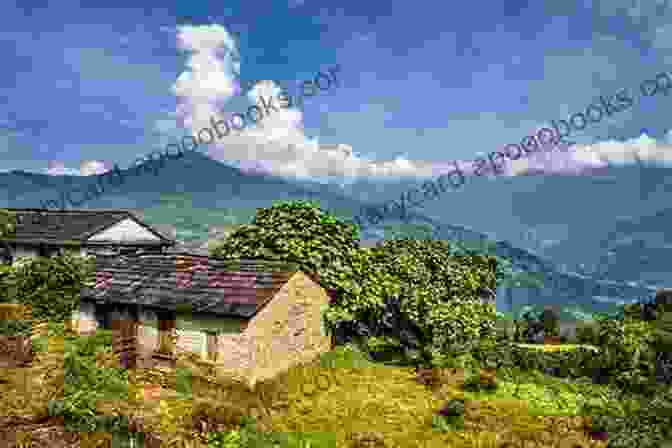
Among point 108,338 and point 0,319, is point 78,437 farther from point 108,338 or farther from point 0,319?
point 0,319

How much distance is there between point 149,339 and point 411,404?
11305 millimetres

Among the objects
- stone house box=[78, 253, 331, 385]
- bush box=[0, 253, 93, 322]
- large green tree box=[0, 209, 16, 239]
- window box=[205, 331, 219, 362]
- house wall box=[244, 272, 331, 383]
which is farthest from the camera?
large green tree box=[0, 209, 16, 239]

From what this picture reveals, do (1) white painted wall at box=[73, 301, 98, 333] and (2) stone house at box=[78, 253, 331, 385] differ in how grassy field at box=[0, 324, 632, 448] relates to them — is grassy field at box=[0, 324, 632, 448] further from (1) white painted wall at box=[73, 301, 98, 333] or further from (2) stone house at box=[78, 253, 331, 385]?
(1) white painted wall at box=[73, 301, 98, 333]

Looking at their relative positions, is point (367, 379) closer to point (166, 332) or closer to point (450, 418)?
point (450, 418)

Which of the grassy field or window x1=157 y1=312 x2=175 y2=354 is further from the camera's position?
window x1=157 y1=312 x2=175 y2=354

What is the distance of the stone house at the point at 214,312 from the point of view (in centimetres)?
2009

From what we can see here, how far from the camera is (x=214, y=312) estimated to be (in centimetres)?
1991

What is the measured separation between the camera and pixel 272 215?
29516 millimetres

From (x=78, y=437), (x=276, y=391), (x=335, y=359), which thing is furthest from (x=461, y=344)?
(x=78, y=437)

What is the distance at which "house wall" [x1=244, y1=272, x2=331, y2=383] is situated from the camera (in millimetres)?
20453

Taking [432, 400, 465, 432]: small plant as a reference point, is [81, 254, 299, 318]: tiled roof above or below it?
above

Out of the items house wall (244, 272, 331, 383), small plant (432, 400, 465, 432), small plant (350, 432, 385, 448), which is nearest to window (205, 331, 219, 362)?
house wall (244, 272, 331, 383)

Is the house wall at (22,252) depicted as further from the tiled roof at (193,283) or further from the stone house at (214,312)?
the stone house at (214,312)

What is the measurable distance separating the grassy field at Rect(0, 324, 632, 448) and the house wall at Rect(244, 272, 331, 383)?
0.67m
